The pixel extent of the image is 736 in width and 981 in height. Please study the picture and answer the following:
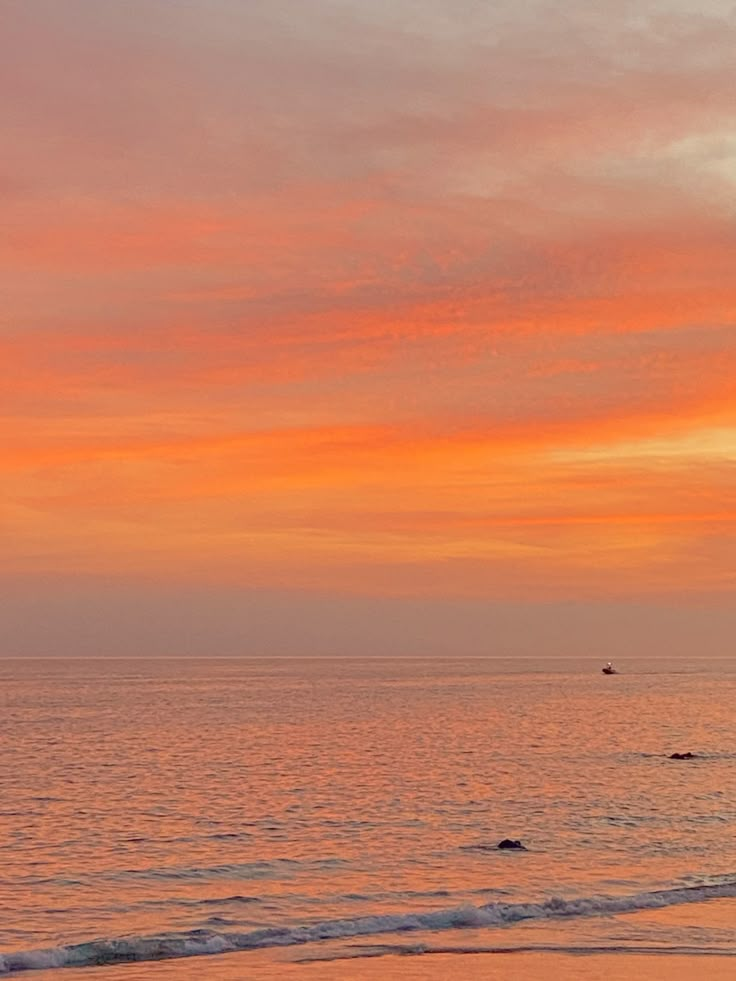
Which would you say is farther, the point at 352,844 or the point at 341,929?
the point at 352,844

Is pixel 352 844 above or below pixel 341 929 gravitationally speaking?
below

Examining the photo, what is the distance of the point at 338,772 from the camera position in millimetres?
78188

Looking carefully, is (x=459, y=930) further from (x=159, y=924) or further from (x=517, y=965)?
(x=159, y=924)

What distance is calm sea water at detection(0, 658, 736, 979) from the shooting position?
34562mm

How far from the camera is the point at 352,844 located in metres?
50.6

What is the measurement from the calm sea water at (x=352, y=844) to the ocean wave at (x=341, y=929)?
8 centimetres

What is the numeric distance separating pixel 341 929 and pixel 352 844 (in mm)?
15521

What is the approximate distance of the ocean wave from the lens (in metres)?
31.9

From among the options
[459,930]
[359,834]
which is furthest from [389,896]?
[359,834]

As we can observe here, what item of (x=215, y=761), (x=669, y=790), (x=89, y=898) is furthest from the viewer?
(x=215, y=761)

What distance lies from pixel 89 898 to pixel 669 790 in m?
38.5

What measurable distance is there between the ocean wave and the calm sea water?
0.08 metres

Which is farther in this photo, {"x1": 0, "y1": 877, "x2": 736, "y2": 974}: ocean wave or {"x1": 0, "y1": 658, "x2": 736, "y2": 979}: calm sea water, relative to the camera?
{"x1": 0, "y1": 658, "x2": 736, "y2": 979}: calm sea water

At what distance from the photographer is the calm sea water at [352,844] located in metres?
34.6
